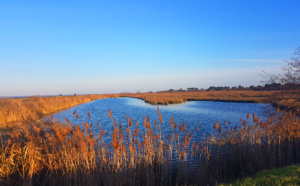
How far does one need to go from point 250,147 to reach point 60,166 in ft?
23.4

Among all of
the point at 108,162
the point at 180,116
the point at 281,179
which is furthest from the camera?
the point at 180,116

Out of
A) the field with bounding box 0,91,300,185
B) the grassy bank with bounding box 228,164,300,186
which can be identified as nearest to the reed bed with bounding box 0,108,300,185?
the field with bounding box 0,91,300,185

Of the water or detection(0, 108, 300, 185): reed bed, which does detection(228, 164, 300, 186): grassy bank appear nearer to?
detection(0, 108, 300, 185): reed bed

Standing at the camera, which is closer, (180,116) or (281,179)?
(281,179)

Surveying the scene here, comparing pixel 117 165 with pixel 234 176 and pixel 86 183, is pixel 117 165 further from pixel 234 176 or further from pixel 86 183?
pixel 234 176

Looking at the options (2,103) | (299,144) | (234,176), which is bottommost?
(234,176)

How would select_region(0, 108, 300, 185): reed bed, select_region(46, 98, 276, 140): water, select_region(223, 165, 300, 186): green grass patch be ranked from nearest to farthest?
select_region(223, 165, 300, 186): green grass patch → select_region(0, 108, 300, 185): reed bed → select_region(46, 98, 276, 140): water

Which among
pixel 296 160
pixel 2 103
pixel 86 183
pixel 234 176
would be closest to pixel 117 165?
pixel 86 183

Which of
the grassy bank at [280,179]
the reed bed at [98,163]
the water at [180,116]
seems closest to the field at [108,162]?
the reed bed at [98,163]

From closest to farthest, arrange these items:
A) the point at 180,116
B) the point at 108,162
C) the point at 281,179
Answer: the point at 281,179
the point at 108,162
the point at 180,116

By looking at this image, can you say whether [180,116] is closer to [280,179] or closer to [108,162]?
[108,162]

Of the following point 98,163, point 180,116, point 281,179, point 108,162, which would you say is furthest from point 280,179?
point 180,116

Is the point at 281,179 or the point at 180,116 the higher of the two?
the point at 281,179

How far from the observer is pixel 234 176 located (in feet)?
25.8
